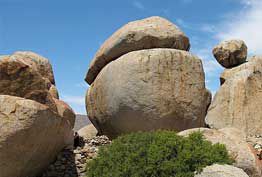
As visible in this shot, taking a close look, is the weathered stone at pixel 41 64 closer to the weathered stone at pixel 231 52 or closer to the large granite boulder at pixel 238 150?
the large granite boulder at pixel 238 150

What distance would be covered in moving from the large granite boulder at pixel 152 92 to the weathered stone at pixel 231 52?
29.6 feet

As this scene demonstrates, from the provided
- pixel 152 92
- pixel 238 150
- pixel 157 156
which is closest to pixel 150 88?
pixel 152 92

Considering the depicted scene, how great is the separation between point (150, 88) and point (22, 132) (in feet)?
15.3

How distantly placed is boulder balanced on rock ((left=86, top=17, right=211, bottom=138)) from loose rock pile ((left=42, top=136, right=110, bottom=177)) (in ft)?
4.51

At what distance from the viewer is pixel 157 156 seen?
26.3 ft

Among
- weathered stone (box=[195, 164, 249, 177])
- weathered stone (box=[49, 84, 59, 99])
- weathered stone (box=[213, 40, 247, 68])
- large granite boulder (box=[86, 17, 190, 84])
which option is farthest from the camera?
weathered stone (box=[213, 40, 247, 68])

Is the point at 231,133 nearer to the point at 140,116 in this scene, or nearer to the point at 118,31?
the point at 140,116

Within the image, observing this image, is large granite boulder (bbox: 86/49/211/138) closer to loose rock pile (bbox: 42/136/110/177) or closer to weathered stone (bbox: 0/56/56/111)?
loose rock pile (bbox: 42/136/110/177)

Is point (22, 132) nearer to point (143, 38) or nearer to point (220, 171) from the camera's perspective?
point (220, 171)

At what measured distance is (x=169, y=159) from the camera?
8109mm

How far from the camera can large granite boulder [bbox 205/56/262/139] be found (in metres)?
20.7

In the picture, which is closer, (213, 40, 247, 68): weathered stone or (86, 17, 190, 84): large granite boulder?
(86, 17, 190, 84): large granite boulder

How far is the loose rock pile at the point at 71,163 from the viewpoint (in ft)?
39.5

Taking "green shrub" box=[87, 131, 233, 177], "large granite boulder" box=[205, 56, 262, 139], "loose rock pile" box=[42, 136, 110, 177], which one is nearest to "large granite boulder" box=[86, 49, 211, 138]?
"loose rock pile" box=[42, 136, 110, 177]
